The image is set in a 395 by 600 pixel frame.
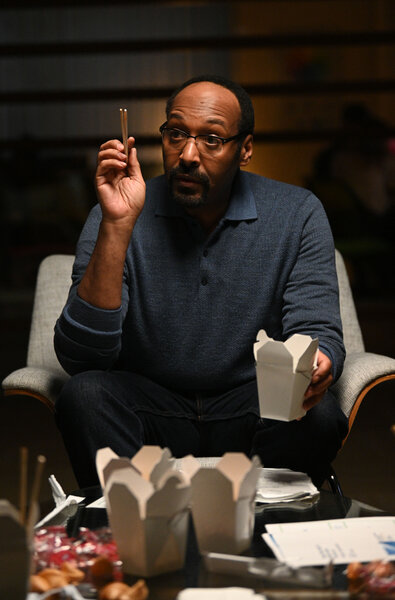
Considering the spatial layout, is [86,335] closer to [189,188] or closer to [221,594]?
[189,188]

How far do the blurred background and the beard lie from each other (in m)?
3.22

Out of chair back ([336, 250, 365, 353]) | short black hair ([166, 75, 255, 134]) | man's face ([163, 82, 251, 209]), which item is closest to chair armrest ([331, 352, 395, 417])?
chair back ([336, 250, 365, 353])

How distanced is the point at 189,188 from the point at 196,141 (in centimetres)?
12

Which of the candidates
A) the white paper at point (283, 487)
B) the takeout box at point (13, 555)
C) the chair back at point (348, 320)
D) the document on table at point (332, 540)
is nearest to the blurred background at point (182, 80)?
the chair back at point (348, 320)

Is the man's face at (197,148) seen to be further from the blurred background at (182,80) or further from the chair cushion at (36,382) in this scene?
the blurred background at (182,80)

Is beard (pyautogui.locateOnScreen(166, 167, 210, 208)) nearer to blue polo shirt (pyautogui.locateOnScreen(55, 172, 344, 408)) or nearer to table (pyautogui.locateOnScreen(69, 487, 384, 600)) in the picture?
blue polo shirt (pyautogui.locateOnScreen(55, 172, 344, 408))

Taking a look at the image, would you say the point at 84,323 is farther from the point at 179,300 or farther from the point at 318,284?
the point at 318,284

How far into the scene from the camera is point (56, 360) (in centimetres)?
239

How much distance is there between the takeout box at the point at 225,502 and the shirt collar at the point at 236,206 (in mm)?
1014

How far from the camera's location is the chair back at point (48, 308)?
2.39m

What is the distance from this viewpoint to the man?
1.98 m

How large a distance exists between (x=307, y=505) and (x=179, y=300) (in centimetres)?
74

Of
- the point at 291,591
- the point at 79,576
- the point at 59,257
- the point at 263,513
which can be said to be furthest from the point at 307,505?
the point at 59,257

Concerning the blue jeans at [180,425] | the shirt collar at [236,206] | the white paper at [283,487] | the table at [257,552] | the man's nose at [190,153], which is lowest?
the blue jeans at [180,425]
